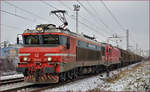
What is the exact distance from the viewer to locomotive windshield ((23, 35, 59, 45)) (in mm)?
13242

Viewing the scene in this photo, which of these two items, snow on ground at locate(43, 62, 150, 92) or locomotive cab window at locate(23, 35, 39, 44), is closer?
snow on ground at locate(43, 62, 150, 92)

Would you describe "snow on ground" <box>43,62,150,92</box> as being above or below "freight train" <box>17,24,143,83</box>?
below

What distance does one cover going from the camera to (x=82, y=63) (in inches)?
668

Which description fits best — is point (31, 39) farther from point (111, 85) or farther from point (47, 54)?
point (111, 85)

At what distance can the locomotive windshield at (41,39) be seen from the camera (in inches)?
521

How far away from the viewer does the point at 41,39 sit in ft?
44.0

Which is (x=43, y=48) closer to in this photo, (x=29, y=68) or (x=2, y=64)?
(x=29, y=68)

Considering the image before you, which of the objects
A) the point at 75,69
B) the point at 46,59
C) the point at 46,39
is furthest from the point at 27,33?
the point at 75,69

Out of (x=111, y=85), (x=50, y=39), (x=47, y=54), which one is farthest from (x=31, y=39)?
(x=111, y=85)

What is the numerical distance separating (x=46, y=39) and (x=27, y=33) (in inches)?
53.2

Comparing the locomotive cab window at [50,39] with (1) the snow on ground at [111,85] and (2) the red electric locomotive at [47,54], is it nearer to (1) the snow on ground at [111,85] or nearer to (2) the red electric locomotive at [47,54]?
(2) the red electric locomotive at [47,54]

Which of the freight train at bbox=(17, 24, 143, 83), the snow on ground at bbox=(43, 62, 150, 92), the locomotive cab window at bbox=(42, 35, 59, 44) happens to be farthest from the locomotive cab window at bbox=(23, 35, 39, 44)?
the snow on ground at bbox=(43, 62, 150, 92)

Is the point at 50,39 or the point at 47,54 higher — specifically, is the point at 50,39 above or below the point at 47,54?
above

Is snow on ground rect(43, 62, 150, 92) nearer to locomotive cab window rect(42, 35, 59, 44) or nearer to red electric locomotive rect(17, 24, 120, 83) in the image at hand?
red electric locomotive rect(17, 24, 120, 83)
